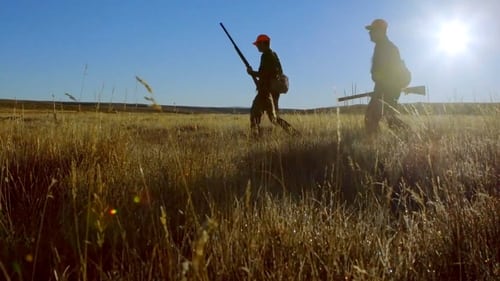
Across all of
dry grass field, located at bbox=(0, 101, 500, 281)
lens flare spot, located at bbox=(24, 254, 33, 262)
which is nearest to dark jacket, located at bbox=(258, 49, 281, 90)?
dry grass field, located at bbox=(0, 101, 500, 281)

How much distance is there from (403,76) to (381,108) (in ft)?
1.73

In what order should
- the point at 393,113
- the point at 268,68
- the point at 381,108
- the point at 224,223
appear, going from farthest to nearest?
1. the point at 268,68
2. the point at 393,113
3. the point at 381,108
4. the point at 224,223

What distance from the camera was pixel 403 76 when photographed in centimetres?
670

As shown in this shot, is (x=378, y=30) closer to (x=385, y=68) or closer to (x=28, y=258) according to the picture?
(x=385, y=68)

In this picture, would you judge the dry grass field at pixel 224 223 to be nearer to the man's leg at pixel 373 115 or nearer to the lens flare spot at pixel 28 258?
the lens flare spot at pixel 28 258

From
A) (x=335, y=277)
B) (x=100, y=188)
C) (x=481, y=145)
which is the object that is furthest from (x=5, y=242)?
(x=481, y=145)

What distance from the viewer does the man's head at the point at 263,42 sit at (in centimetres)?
799

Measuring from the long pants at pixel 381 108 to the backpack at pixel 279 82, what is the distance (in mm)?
1573

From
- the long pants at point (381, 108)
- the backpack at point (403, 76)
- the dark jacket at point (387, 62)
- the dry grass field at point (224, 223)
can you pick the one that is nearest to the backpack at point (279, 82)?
the long pants at point (381, 108)

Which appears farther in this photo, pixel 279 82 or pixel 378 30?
pixel 279 82

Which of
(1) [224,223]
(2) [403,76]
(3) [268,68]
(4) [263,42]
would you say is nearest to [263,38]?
(4) [263,42]

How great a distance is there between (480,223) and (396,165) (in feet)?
→ 6.45

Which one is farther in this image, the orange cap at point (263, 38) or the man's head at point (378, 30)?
the orange cap at point (263, 38)

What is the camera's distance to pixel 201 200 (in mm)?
3172
